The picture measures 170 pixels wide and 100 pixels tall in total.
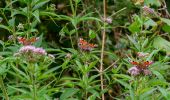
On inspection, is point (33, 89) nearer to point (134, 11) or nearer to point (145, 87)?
point (145, 87)

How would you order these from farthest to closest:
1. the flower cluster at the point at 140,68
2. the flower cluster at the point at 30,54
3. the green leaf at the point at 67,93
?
the green leaf at the point at 67,93 → the flower cluster at the point at 140,68 → the flower cluster at the point at 30,54

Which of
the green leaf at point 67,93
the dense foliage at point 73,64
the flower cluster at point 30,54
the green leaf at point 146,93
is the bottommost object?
the green leaf at point 67,93

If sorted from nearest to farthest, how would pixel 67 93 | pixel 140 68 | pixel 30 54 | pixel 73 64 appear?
1. pixel 30 54
2. pixel 140 68
3. pixel 67 93
4. pixel 73 64

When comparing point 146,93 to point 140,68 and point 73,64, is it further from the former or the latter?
point 73,64

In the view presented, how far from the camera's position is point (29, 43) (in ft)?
5.57

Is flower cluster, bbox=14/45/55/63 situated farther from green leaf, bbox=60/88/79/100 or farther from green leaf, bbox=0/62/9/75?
green leaf, bbox=60/88/79/100

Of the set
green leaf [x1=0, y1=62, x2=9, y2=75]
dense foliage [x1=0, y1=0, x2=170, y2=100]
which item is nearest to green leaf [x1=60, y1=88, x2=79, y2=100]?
dense foliage [x1=0, y1=0, x2=170, y2=100]

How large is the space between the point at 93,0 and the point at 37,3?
173 cm

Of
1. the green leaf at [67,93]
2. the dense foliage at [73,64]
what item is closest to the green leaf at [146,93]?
the dense foliage at [73,64]

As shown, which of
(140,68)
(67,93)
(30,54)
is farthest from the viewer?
(67,93)

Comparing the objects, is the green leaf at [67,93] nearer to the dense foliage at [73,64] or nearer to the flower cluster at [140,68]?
the dense foliage at [73,64]

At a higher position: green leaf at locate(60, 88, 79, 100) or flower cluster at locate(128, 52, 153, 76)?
flower cluster at locate(128, 52, 153, 76)

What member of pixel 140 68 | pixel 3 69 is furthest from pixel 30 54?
pixel 140 68

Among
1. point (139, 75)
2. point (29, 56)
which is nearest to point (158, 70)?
point (139, 75)
